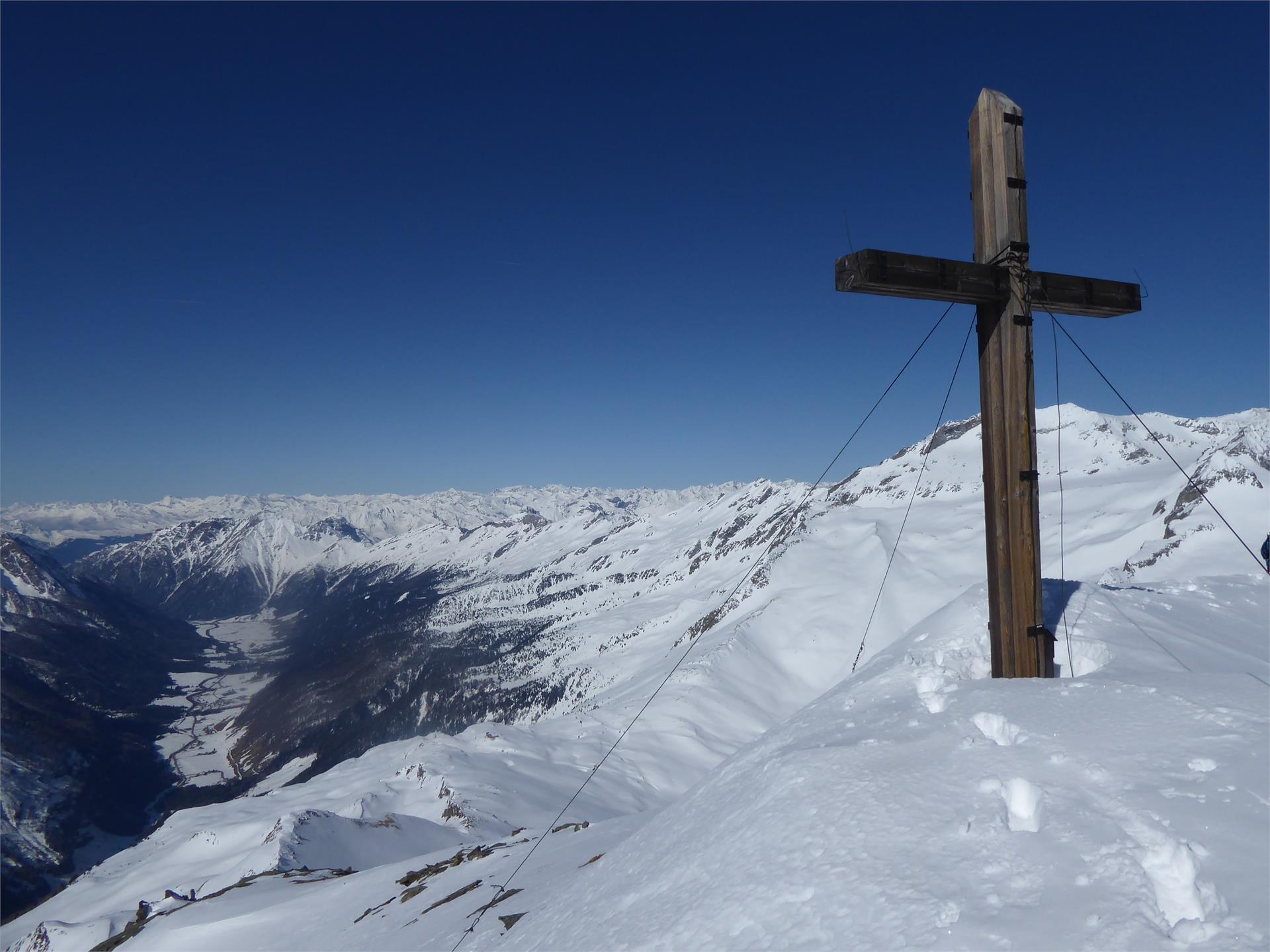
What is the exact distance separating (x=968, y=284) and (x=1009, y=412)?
1353 millimetres

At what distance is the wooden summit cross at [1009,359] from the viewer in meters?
6.27

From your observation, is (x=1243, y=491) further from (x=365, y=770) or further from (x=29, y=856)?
(x=29, y=856)

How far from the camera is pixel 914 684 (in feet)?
21.7

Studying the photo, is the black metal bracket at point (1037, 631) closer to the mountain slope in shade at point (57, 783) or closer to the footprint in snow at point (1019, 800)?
the footprint in snow at point (1019, 800)

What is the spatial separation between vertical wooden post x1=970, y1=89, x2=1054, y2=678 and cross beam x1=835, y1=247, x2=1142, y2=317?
0.25m

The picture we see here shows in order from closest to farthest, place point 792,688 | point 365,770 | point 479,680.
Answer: point 365,770
point 792,688
point 479,680

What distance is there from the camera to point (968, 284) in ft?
20.3

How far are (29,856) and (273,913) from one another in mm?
156303

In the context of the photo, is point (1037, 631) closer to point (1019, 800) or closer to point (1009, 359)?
point (1019, 800)

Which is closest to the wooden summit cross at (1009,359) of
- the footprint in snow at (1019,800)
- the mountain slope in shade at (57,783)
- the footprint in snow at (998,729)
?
the footprint in snow at (998,729)

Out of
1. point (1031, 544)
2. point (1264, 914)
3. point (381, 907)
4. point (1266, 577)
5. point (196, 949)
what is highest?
point (1031, 544)

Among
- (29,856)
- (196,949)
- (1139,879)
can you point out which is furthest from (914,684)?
(29,856)

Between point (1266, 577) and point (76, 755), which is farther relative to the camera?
point (76, 755)

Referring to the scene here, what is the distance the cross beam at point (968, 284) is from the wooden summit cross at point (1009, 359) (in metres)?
0.01
